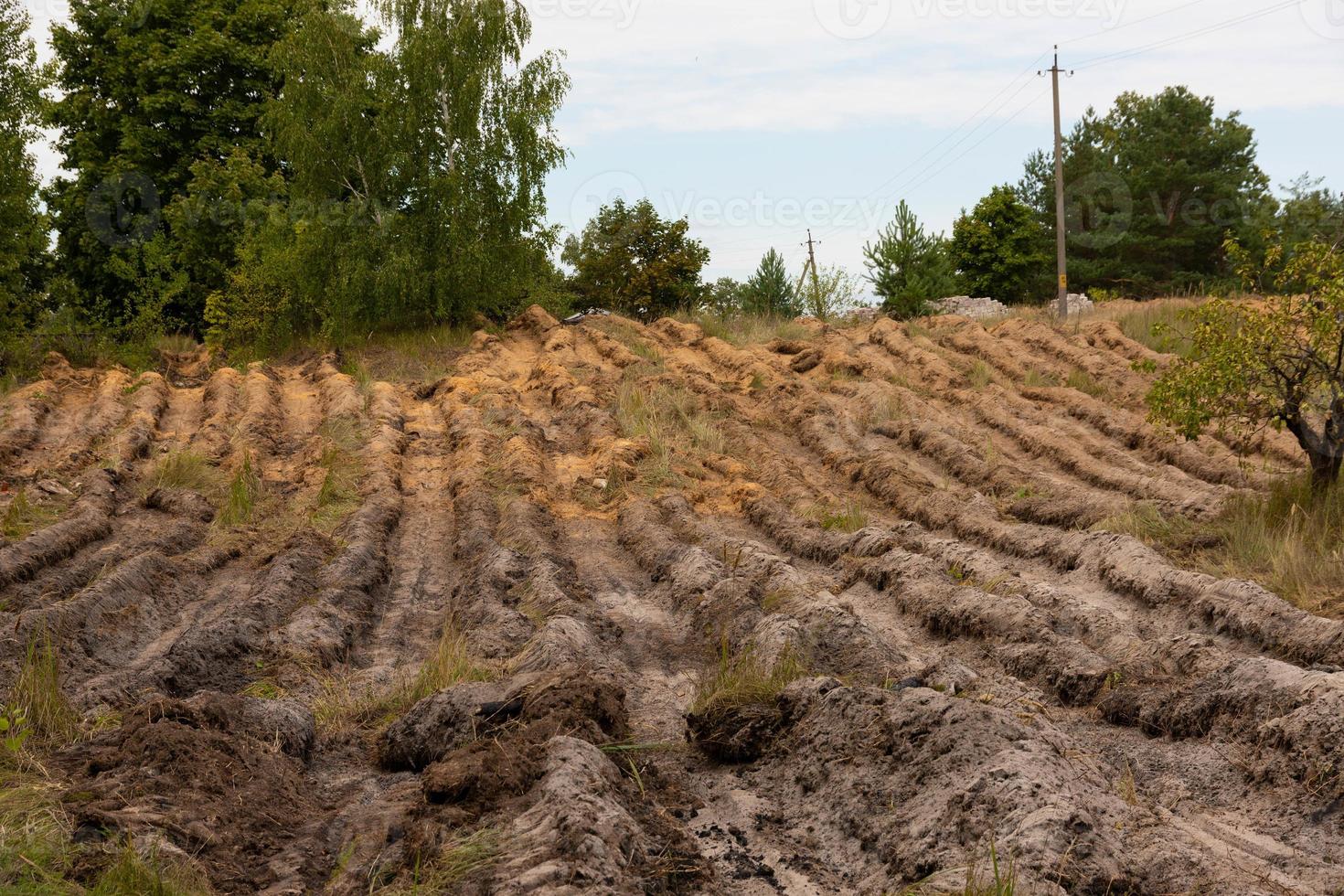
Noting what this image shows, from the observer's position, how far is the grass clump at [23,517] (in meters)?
11.1

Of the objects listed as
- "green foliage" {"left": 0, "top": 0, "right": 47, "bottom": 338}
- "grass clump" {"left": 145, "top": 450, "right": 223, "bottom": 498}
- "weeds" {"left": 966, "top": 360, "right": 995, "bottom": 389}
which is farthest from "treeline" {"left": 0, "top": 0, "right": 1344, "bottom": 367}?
"grass clump" {"left": 145, "top": 450, "right": 223, "bottom": 498}

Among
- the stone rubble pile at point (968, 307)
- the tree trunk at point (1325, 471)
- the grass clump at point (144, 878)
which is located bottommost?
the grass clump at point (144, 878)

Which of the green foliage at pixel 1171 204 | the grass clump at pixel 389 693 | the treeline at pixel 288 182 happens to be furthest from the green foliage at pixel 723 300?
the grass clump at pixel 389 693

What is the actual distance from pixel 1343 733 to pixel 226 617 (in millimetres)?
7445

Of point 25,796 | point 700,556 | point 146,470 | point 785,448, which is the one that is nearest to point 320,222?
point 146,470

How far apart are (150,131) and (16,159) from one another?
627cm

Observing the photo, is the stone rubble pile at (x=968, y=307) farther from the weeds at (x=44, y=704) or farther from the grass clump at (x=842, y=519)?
the weeds at (x=44, y=704)

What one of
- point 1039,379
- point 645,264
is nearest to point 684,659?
point 1039,379

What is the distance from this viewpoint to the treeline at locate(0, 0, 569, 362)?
23922 mm

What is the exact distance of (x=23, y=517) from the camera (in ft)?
38.7

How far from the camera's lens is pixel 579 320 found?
88.6 ft

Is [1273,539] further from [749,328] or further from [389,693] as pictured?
[749,328]

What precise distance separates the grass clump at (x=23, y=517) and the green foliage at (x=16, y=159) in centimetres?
1179

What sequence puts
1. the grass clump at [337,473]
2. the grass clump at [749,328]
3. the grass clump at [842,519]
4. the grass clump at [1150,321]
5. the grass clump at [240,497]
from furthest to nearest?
the grass clump at [749,328] → the grass clump at [1150,321] → the grass clump at [337,473] → the grass clump at [240,497] → the grass clump at [842,519]
